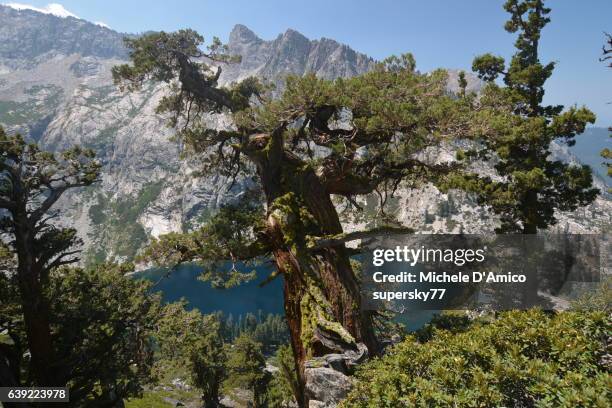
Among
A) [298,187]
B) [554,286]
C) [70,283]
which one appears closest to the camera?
[298,187]

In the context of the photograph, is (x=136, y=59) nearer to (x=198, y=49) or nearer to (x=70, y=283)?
(x=198, y=49)

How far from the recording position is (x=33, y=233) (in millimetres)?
15000

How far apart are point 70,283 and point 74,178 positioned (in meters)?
4.46

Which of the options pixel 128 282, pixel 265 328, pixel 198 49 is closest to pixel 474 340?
pixel 128 282

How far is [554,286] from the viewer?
1953 cm

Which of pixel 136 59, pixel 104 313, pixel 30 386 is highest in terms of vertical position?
pixel 136 59

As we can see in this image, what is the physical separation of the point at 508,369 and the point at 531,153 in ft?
49.9

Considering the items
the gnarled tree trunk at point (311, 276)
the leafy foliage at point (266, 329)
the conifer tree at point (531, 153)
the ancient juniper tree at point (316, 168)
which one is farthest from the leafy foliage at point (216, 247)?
the leafy foliage at point (266, 329)

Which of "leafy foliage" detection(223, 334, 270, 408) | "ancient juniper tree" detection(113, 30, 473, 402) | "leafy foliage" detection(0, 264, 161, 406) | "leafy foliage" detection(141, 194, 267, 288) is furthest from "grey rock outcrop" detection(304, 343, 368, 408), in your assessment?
"leafy foliage" detection(223, 334, 270, 408)

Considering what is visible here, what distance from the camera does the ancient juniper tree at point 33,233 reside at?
47.9 feet

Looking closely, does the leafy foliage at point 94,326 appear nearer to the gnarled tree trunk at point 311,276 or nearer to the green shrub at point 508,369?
the gnarled tree trunk at point 311,276

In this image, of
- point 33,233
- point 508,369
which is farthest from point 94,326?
point 508,369

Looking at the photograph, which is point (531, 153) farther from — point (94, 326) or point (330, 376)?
point (94, 326)

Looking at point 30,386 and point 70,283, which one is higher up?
point 70,283
